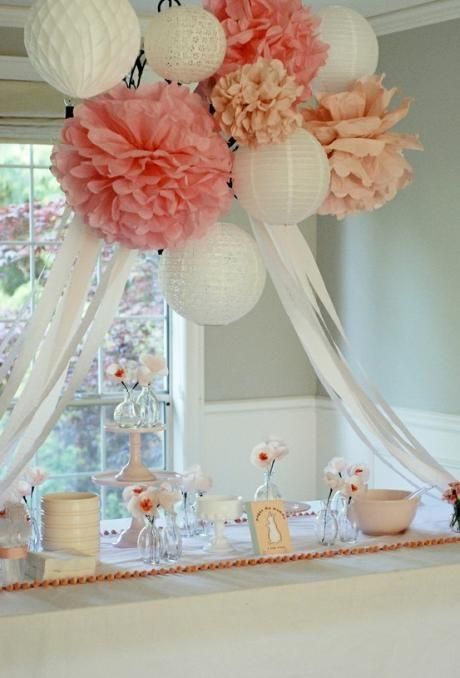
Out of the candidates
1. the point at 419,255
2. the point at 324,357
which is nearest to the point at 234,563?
the point at 324,357

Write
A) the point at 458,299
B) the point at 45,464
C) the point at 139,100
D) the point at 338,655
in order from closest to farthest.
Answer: the point at 139,100 < the point at 338,655 < the point at 458,299 < the point at 45,464

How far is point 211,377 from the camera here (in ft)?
18.2

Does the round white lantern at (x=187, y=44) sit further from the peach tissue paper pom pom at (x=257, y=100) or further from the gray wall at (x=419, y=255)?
the gray wall at (x=419, y=255)

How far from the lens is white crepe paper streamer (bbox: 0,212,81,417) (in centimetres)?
256

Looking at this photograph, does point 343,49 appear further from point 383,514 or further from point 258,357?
point 258,357

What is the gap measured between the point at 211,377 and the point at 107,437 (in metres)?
0.55

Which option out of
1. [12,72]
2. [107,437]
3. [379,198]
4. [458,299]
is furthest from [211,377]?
[379,198]

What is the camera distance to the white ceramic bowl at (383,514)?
300 cm

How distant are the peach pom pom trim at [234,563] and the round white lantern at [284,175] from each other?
30.3 inches

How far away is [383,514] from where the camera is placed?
300cm

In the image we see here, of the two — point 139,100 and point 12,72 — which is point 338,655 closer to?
point 139,100

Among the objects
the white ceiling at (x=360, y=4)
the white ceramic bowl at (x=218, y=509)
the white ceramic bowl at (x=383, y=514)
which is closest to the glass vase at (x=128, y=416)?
the white ceramic bowl at (x=218, y=509)

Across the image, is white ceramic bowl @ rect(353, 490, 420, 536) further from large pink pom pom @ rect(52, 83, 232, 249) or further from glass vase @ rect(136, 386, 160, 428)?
large pink pom pom @ rect(52, 83, 232, 249)

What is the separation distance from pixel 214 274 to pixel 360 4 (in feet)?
9.02
